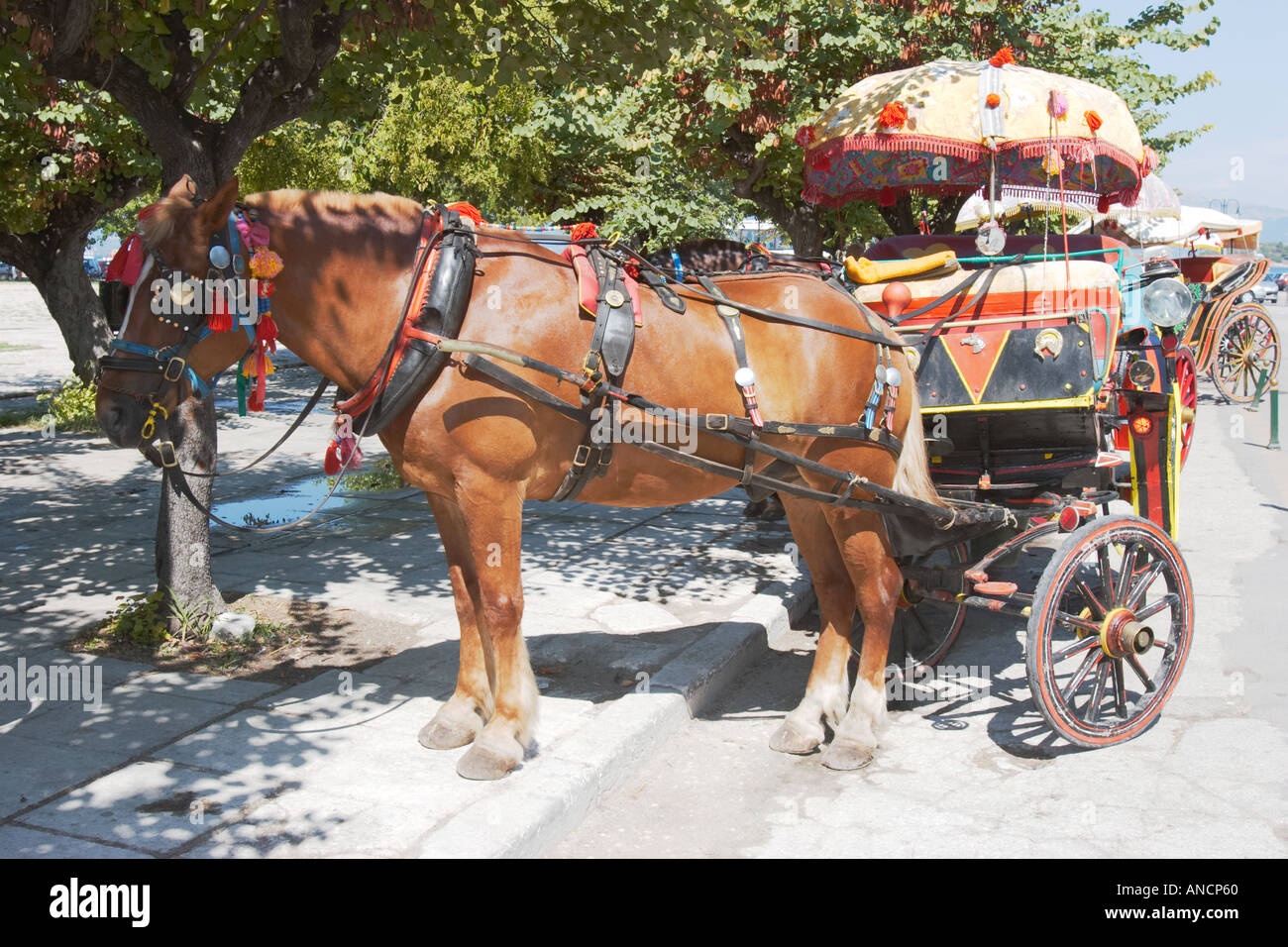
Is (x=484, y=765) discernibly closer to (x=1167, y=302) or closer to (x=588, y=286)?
(x=588, y=286)

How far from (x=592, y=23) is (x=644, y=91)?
6458 mm

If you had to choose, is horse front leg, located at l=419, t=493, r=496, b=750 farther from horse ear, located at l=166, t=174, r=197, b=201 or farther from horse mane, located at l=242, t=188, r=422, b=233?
horse ear, located at l=166, t=174, r=197, b=201

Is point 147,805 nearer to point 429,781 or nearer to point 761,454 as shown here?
point 429,781

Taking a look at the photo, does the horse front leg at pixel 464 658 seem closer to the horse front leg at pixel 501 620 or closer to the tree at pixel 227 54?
the horse front leg at pixel 501 620

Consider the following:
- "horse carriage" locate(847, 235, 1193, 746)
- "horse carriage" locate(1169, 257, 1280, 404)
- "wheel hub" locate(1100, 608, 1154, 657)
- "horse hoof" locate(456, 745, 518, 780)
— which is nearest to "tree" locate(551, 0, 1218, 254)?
"horse carriage" locate(1169, 257, 1280, 404)

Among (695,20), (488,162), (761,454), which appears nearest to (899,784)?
(761,454)

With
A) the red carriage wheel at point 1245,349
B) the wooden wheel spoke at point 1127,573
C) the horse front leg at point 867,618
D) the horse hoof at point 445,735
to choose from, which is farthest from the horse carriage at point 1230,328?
the horse hoof at point 445,735

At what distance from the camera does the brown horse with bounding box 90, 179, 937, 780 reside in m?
3.94

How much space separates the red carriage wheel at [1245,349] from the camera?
15.0 m

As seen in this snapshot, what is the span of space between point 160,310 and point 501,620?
5.45ft

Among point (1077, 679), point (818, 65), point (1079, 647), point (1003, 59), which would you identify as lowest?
point (1077, 679)

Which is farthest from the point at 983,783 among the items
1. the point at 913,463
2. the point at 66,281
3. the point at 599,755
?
the point at 66,281

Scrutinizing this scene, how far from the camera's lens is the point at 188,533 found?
5738 millimetres

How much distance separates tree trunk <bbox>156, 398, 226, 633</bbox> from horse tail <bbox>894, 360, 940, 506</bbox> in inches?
138
